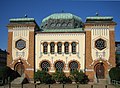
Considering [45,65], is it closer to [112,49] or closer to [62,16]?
Result: [112,49]

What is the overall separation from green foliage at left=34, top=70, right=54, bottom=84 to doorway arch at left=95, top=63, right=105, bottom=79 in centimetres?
662

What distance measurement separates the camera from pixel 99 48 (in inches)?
1455

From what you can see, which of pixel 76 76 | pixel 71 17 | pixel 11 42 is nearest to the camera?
pixel 76 76

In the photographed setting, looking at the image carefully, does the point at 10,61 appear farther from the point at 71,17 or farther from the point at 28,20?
the point at 71,17

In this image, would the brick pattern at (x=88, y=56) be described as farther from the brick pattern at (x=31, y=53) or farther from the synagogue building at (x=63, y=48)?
the brick pattern at (x=31, y=53)

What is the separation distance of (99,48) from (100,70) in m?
3.13

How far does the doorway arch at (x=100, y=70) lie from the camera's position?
120 feet

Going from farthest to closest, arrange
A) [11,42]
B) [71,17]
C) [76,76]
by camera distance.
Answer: [71,17] → [11,42] → [76,76]

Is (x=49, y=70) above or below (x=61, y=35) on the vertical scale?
below

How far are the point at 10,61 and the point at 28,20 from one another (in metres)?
6.65

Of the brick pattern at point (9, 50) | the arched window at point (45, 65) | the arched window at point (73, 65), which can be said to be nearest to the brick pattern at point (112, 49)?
the arched window at point (73, 65)

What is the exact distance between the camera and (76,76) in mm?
35812

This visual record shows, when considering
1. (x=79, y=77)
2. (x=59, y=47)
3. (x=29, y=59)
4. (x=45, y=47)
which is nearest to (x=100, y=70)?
(x=79, y=77)

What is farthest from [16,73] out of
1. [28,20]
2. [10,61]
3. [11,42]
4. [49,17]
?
[49,17]
